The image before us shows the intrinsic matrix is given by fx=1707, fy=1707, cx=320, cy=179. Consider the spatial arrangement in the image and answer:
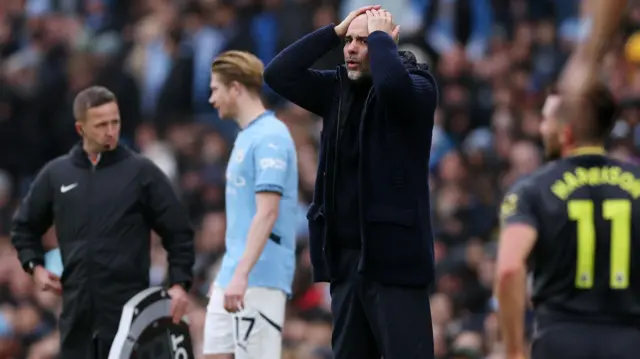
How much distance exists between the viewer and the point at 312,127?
1767 cm

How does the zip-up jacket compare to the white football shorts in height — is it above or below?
above

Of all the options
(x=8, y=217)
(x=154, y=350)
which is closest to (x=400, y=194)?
(x=154, y=350)

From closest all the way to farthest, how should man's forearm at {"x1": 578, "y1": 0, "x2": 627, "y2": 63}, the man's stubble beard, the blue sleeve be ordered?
man's forearm at {"x1": 578, "y1": 0, "x2": 627, "y2": 63} < the man's stubble beard < the blue sleeve

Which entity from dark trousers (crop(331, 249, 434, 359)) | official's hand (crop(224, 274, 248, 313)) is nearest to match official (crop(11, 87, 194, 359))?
official's hand (crop(224, 274, 248, 313))

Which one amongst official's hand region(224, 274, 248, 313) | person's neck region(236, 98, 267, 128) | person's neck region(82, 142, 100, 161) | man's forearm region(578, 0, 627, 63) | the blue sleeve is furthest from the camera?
person's neck region(82, 142, 100, 161)

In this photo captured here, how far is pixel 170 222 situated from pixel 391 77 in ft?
8.18

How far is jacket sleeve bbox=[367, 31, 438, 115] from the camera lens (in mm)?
8203

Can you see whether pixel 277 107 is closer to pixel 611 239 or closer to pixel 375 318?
pixel 375 318

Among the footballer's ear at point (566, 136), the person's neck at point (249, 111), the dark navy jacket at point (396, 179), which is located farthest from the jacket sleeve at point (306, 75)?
the footballer's ear at point (566, 136)

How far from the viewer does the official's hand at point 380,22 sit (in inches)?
332

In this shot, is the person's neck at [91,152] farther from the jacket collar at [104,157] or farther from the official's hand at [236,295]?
the official's hand at [236,295]

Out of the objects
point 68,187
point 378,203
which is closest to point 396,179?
point 378,203

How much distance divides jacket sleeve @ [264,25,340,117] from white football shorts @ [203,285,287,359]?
1.39 meters

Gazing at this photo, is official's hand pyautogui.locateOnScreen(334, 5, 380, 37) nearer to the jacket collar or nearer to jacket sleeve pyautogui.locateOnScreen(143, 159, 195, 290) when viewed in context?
jacket sleeve pyautogui.locateOnScreen(143, 159, 195, 290)
